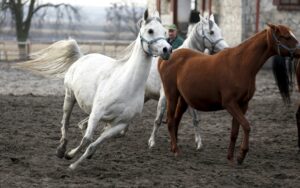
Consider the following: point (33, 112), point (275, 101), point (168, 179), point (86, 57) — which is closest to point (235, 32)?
point (275, 101)

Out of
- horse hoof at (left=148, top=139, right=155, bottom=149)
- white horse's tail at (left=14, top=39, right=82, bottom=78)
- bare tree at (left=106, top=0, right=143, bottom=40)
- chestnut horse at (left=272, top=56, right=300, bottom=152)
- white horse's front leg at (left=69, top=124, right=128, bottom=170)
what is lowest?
bare tree at (left=106, top=0, right=143, bottom=40)

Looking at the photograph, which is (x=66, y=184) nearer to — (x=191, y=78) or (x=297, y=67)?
(x=191, y=78)

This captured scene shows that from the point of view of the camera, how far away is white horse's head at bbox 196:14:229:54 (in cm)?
948

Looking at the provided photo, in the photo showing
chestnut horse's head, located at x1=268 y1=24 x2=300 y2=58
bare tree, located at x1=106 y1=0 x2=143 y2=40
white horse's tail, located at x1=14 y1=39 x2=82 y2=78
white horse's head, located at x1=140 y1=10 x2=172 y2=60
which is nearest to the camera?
→ white horse's head, located at x1=140 y1=10 x2=172 y2=60

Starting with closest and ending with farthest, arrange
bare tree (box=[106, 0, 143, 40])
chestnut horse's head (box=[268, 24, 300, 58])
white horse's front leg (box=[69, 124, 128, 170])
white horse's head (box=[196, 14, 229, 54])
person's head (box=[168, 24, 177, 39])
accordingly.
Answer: white horse's front leg (box=[69, 124, 128, 170]), chestnut horse's head (box=[268, 24, 300, 58]), white horse's head (box=[196, 14, 229, 54]), person's head (box=[168, 24, 177, 39]), bare tree (box=[106, 0, 143, 40])

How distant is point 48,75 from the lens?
8797mm

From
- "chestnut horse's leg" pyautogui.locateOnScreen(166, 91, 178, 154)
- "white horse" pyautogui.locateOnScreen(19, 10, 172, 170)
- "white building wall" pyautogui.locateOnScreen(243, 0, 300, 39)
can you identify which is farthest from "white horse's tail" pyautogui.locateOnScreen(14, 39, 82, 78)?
"white building wall" pyautogui.locateOnScreen(243, 0, 300, 39)

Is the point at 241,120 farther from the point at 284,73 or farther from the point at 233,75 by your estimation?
the point at 284,73

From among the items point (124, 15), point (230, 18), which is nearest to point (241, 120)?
point (230, 18)

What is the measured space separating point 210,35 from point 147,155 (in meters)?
2.27

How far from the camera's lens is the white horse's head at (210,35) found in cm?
948

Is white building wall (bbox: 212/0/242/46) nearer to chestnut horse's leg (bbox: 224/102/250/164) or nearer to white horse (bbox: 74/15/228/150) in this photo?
white horse (bbox: 74/15/228/150)

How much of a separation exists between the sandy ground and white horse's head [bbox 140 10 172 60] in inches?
49.8

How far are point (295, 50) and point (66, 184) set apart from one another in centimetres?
312
